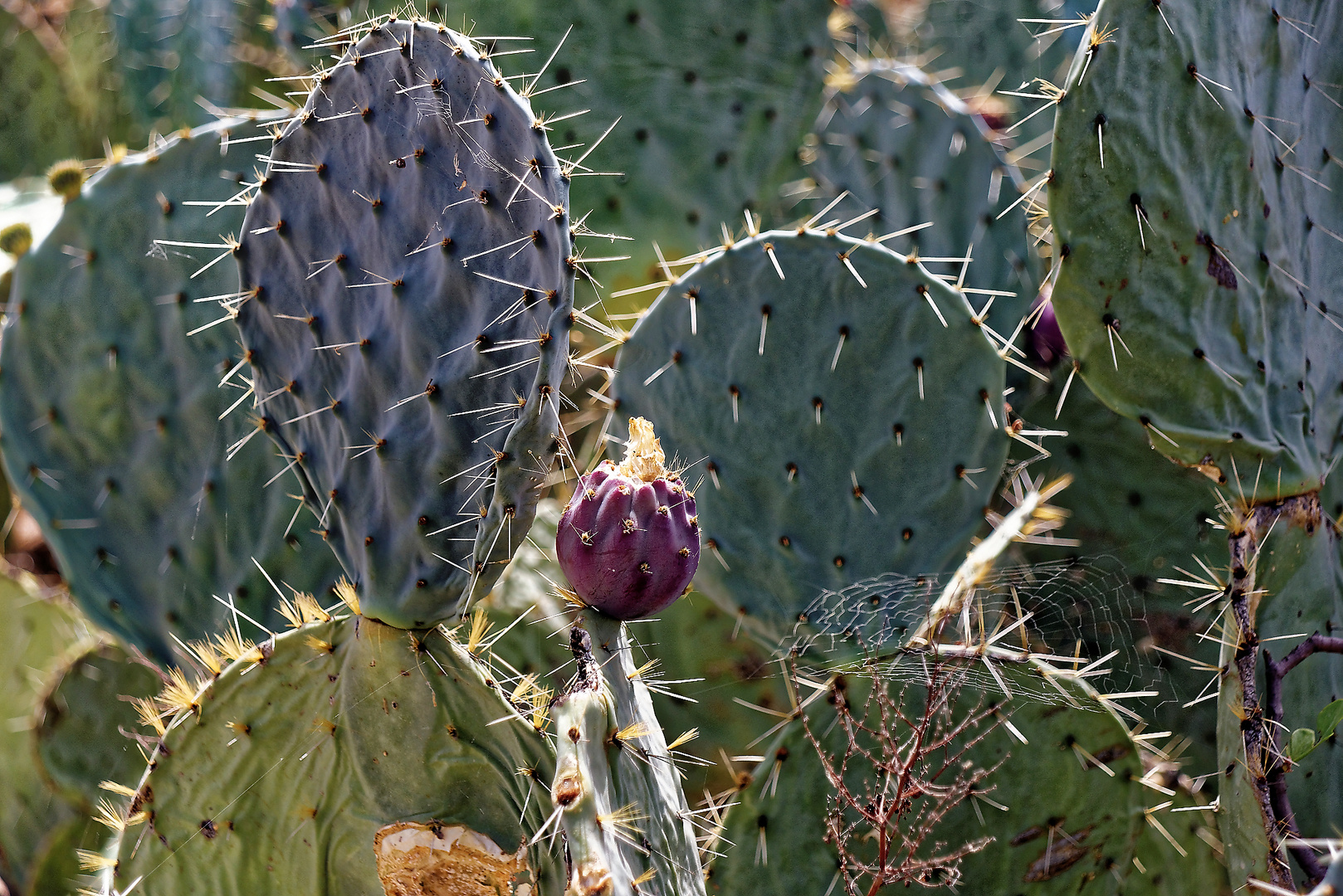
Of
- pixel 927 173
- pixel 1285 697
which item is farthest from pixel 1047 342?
pixel 1285 697

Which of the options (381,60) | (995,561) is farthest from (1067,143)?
(381,60)

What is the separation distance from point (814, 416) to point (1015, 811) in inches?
24.3

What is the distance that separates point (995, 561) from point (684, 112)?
1.24 meters

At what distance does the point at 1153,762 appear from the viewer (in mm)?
1723

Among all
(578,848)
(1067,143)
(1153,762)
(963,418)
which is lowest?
(1153,762)

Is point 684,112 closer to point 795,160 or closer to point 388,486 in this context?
point 795,160

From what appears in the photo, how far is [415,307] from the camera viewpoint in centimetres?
124

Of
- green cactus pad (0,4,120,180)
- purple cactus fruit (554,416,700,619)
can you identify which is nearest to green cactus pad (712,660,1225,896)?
purple cactus fruit (554,416,700,619)

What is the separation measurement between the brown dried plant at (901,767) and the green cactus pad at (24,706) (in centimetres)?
141

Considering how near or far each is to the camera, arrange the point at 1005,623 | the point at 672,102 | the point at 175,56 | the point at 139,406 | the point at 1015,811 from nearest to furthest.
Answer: the point at 1015,811 < the point at 1005,623 < the point at 139,406 < the point at 672,102 < the point at 175,56

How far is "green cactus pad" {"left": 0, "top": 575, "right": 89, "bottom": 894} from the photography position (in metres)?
2.05

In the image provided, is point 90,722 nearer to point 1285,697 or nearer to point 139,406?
point 139,406

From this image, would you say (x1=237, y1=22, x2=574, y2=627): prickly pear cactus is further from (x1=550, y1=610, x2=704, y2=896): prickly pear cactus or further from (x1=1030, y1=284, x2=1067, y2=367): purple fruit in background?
(x1=1030, y1=284, x2=1067, y2=367): purple fruit in background

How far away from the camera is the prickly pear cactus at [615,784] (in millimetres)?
970
